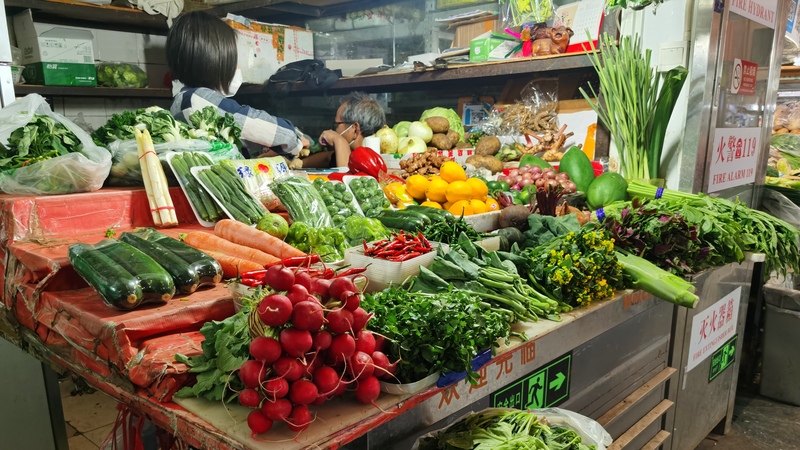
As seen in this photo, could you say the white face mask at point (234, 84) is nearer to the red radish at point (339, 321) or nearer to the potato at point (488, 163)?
the potato at point (488, 163)

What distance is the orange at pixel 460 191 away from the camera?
10.8 ft

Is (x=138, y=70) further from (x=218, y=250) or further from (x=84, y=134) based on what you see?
(x=218, y=250)

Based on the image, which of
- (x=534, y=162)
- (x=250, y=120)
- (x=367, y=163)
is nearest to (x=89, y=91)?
(x=250, y=120)

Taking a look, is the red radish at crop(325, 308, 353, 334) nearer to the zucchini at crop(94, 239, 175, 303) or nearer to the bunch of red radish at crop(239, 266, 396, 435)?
the bunch of red radish at crop(239, 266, 396, 435)

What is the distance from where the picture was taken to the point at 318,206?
2797mm

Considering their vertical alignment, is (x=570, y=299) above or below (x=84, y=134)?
below

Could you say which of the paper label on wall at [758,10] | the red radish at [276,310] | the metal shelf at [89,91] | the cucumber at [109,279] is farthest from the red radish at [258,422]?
the metal shelf at [89,91]

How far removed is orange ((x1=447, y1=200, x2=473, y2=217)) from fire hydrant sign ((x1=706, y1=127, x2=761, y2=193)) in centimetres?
170

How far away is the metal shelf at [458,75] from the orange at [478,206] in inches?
60.8

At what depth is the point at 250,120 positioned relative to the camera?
3.81 m

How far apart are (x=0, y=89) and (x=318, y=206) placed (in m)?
1.83

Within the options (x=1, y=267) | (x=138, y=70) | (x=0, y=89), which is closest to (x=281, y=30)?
(x=138, y=70)

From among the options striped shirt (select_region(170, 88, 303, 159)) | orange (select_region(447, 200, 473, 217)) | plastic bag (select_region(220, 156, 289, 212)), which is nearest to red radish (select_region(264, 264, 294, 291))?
plastic bag (select_region(220, 156, 289, 212))

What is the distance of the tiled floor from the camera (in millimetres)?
3740
